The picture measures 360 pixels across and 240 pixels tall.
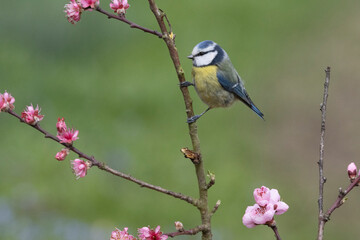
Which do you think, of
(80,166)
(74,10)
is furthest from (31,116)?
(74,10)

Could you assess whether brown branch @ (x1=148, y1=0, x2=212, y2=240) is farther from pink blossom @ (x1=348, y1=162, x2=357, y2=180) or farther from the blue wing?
the blue wing

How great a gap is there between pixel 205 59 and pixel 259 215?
6.01 ft

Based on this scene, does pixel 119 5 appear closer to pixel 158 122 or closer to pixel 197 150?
pixel 197 150

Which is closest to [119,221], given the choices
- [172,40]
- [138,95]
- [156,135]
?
[156,135]

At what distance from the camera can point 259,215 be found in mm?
1481

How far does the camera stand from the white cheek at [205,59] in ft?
10.6

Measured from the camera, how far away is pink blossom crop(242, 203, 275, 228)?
4.84 feet

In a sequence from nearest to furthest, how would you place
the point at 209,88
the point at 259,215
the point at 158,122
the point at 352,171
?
the point at 259,215, the point at 352,171, the point at 209,88, the point at 158,122

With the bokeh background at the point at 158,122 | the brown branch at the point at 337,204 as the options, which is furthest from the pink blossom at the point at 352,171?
the bokeh background at the point at 158,122

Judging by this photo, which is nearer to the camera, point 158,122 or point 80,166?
point 80,166

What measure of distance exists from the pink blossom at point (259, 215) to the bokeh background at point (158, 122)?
2.75 m

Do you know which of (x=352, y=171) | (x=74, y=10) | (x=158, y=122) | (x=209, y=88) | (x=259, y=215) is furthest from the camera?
(x=158, y=122)

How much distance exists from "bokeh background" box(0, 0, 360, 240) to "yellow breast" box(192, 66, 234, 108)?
1.41 m

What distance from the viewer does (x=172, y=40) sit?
5.74 feet
